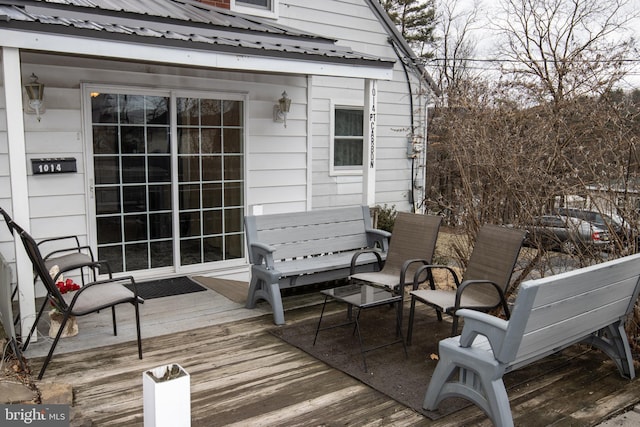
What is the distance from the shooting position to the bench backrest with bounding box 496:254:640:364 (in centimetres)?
268

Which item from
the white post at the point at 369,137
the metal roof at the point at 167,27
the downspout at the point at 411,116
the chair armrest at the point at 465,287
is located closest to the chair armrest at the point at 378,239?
the white post at the point at 369,137

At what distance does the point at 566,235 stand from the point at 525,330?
2.05m

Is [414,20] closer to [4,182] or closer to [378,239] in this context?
[378,239]

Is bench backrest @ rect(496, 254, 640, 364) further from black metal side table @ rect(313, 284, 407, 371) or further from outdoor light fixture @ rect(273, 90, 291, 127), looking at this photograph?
outdoor light fixture @ rect(273, 90, 291, 127)

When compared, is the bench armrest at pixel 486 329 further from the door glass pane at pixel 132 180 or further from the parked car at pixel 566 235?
the door glass pane at pixel 132 180

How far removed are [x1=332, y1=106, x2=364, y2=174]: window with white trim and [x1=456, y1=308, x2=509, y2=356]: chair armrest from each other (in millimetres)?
5419

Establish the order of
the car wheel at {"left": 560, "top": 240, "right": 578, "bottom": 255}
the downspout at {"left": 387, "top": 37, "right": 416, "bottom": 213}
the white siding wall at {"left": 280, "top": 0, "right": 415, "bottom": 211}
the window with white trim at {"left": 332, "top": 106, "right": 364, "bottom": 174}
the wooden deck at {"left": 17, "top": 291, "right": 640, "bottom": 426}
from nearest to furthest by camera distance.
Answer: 1. the wooden deck at {"left": 17, "top": 291, "right": 640, "bottom": 426}
2. the car wheel at {"left": 560, "top": 240, "right": 578, "bottom": 255}
3. the white siding wall at {"left": 280, "top": 0, "right": 415, "bottom": 211}
4. the window with white trim at {"left": 332, "top": 106, "right": 364, "bottom": 174}
5. the downspout at {"left": 387, "top": 37, "right": 416, "bottom": 213}

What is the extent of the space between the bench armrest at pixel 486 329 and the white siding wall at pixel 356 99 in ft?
17.0

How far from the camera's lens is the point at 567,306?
2.96 metres

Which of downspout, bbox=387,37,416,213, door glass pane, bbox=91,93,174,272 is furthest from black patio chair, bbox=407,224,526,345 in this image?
downspout, bbox=387,37,416,213

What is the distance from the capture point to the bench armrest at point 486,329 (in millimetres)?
2754

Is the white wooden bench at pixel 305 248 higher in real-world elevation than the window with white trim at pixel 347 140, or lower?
lower

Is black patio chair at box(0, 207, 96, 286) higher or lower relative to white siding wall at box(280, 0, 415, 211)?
lower

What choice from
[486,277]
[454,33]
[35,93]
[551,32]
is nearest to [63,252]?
[35,93]
